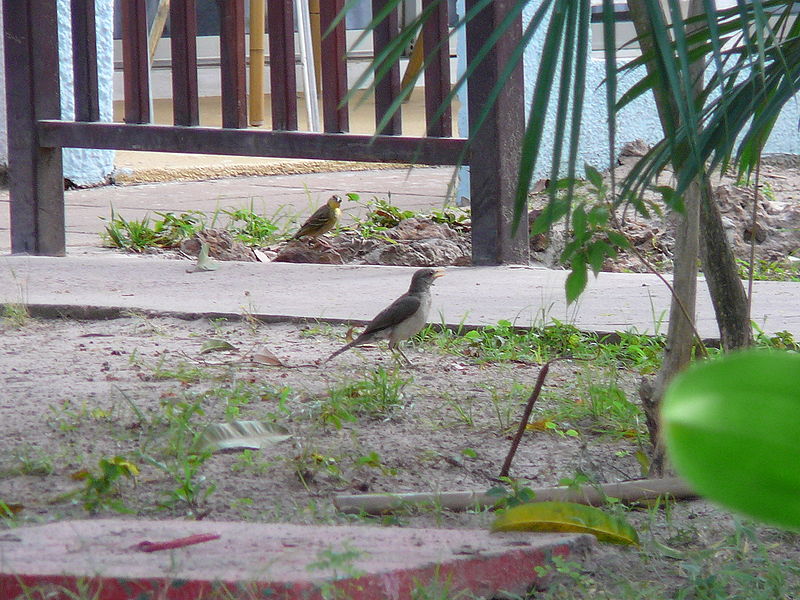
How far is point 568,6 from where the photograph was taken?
1418mm

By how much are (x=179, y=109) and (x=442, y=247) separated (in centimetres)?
172

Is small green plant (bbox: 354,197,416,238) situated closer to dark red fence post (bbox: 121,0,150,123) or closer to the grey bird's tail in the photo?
dark red fence post (bbox: 121,0,150,123)

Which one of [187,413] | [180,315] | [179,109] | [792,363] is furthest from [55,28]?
[792,363]

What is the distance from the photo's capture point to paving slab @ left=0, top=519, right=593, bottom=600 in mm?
1508

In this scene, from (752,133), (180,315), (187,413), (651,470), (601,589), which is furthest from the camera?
(180,315)

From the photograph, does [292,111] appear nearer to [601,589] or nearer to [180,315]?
[180,315]

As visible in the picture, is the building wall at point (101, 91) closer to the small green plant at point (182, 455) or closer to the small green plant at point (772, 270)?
the small green plant at point (772, 270)

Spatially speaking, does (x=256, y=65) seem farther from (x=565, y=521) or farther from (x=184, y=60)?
(x=565, y=521)

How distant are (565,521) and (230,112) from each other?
4281mm

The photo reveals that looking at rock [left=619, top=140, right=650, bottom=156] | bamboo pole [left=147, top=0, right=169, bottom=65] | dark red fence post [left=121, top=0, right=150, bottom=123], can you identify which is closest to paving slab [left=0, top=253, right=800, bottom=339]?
dark red fence post [left=121, top=0, right=150, bottom=123]

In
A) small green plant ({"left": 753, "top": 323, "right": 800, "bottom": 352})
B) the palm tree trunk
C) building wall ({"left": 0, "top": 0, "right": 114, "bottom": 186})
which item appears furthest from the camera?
building wall ({"left": 0, "top": 0, "right": 114, "bottom": 186})

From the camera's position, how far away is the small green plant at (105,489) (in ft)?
7.26

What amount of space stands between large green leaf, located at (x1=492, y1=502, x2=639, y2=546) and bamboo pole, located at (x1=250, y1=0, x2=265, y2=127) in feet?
24.6

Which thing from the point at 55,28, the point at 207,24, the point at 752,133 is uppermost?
→ the point at 207,24
